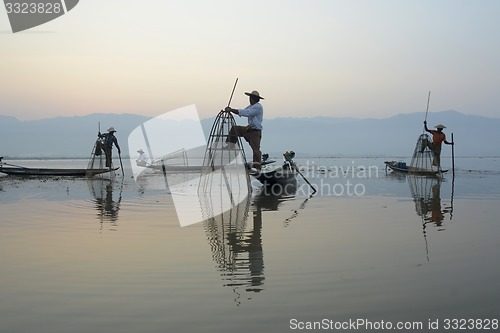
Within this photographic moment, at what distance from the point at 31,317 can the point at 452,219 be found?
691cm

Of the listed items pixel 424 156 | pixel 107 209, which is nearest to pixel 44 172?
pixel 107 209

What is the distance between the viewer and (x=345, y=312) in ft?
10.1

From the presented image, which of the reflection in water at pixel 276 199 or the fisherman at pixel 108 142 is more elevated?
the fisherman at pixel 108 142

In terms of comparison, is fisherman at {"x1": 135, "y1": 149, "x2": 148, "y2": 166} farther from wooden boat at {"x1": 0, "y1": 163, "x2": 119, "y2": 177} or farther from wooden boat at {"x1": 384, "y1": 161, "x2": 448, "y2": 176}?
wooden boat at {"x1": 384, "y1": 161, "x2": 448, "y2": 176}

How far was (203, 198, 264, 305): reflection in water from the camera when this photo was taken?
3812 millimetres

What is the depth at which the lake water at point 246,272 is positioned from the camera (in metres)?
2.96

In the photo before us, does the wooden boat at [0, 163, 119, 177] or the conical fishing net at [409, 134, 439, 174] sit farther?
the conical fishing net at [409, 134, 439, 174]

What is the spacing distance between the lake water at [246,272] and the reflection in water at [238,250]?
0.06ft

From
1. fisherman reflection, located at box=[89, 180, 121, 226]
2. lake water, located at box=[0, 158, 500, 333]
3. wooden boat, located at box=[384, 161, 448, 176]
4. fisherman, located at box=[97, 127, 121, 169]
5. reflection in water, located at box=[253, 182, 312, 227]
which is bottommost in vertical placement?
wooden boat, located at box=[384, 161, 448, 176]

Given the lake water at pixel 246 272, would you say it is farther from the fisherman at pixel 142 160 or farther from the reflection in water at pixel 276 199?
the fisherman at pixel 142 160

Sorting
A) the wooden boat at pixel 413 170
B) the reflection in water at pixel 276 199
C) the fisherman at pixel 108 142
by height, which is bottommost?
the wooden boat at pixel 413 170

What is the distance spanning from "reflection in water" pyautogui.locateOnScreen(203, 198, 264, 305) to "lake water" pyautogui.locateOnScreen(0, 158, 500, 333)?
20 millimetres

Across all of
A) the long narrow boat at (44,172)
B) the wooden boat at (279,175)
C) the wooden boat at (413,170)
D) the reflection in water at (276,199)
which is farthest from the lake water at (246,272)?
the wooden boat at (413,170)

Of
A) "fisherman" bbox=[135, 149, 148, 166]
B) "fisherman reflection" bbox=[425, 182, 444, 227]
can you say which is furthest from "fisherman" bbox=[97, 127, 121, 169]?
"fisherman reflection" bbox=[425, 182, 444, 227]
